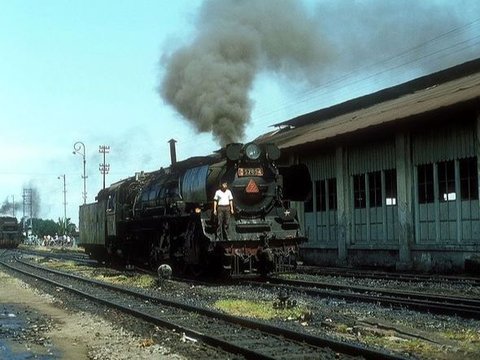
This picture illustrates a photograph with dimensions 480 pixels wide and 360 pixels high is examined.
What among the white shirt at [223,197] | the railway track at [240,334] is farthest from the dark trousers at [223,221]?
the railway track at [240,334]

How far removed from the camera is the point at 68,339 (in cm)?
924

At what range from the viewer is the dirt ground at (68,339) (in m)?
7.93

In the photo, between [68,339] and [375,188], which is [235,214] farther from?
[375,188]

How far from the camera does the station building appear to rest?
19062 mm

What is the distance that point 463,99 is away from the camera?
17750mm

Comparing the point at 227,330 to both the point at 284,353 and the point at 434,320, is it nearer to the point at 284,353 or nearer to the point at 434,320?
the point at 284,353

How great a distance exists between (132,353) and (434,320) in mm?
4498

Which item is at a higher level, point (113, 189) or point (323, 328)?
point (113, 189)

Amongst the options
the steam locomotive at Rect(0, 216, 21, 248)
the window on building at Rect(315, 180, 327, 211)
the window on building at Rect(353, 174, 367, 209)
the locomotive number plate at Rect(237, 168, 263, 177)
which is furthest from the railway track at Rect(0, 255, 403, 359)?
the steam locomotive at Rect(0, 216, 21, 248)

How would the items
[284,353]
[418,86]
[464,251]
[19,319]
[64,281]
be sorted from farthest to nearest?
1. [418,86]
2. [64,281]
3. [464,251]
4. [19,319]
5. [284,353]

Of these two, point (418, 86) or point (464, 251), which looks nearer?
point (464, 251)

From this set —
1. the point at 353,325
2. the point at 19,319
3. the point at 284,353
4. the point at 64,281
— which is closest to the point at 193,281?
the point at 64,281

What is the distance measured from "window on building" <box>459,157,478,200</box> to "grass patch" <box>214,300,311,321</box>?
9075 millimetres

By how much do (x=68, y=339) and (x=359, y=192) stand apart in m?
16.3
